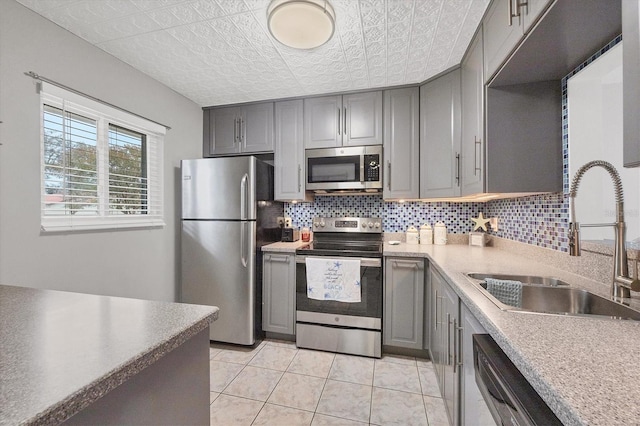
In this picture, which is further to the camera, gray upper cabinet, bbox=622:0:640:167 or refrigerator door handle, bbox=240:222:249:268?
refrigerator door handle, bbox=240:222:249:268

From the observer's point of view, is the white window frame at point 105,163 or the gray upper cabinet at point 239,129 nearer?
the white window frame at point 105,163

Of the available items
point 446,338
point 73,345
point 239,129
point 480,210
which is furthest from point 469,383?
point 239,129

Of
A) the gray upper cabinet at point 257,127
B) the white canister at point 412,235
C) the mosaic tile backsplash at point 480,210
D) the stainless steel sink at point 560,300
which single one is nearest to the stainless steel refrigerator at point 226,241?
the gray upper cabinet at point 257,127

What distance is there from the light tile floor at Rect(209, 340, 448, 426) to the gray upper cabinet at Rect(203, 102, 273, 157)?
1.94 metres

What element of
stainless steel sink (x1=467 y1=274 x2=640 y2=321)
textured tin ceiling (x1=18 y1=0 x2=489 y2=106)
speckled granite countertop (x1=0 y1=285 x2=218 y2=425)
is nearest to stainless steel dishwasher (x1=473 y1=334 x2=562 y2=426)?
stainless steel sink (x1=467 y1=274 x2=640 y2=321)

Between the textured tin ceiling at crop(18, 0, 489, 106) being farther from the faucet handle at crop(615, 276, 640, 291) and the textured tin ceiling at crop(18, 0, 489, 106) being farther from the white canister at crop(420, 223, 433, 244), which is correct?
the faucet handle at crop(615, 276, 640, 291)

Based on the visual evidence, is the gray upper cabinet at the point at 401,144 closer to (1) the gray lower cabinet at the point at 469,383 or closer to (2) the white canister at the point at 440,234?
(2) the white canister at the point at 440,234

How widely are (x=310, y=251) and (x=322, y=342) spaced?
78cm

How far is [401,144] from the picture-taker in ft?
8.06

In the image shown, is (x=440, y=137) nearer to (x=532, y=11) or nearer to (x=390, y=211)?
(x=390, y=211)

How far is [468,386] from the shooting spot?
3.59 ft

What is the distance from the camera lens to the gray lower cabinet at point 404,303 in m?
2.16

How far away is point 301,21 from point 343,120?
48.9 inches

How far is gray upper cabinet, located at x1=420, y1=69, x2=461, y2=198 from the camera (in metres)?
2.13
